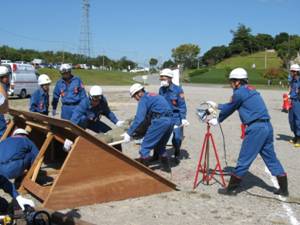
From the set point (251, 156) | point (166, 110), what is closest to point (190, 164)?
point (166, 110)

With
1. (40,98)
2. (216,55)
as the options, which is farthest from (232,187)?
(216,55)

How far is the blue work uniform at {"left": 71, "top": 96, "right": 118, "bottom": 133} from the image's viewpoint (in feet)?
29.1

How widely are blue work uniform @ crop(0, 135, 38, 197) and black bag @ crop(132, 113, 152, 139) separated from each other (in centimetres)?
209

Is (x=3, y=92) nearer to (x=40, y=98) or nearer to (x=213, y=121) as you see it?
(x=213, y=121)

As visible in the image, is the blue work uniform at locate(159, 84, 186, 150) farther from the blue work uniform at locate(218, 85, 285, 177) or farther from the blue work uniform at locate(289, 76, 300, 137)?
the blue work uniform at locate(289, 76, 300, 137)

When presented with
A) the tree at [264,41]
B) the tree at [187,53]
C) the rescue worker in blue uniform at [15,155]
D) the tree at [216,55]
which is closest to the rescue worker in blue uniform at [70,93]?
the rescue worker in blue uniform at [15,155]

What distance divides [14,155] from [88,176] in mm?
1109

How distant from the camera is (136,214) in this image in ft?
21.2

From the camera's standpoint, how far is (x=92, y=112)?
30.0 ft

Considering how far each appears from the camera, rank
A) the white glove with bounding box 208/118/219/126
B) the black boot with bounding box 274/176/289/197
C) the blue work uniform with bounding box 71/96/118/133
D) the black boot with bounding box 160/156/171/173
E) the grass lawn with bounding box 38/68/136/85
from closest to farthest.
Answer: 1. the black boot with bounding box 274/176/289/197
2. the white glove with bounding box 208/118/219/126
3. the blue work uniform with bounding box 71/96/118/133
4. the black boot with bounding box 160/156/171/173
5. the grass lawn with bounding box 38/68/136/85

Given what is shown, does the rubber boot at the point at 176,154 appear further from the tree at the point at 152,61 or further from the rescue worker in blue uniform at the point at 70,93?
the tree at the point at 152,61

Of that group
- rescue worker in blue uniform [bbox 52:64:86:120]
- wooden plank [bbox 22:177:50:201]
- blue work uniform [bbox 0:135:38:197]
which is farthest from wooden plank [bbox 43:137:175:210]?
rescue worker in blue uniform [bbox 52:64:86:120]

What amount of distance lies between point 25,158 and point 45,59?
103 meters

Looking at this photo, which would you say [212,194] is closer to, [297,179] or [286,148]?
[297,179]
